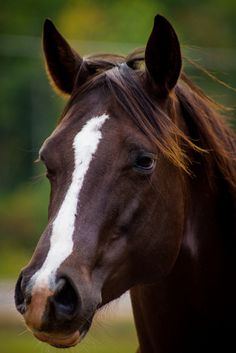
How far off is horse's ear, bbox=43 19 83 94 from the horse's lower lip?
128cm

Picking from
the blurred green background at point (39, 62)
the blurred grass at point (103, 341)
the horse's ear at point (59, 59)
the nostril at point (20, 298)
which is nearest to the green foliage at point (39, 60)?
the blurred green background at point (39, 62)

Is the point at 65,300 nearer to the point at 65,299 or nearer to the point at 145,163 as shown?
the point at 65,299

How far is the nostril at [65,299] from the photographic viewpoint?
11.7 feet

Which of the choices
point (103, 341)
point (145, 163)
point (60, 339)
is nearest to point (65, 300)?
point (60, 339)

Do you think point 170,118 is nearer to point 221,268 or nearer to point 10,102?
point 221,268

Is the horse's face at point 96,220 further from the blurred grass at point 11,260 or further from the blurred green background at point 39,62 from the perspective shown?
the blurred grass at point 11,260

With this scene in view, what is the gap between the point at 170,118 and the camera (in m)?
4.23

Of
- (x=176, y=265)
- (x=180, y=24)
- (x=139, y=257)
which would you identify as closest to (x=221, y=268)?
(x=176, y=265)

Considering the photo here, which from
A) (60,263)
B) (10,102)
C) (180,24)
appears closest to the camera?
(60,263)

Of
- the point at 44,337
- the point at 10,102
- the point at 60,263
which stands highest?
the point at 60,263

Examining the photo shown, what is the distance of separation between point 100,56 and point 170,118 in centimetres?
47

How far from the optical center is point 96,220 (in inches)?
151

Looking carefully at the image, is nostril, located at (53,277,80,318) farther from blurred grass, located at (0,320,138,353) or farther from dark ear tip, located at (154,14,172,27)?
blurred grass, located at (0,320,138,353)

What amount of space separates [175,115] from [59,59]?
0.59m
